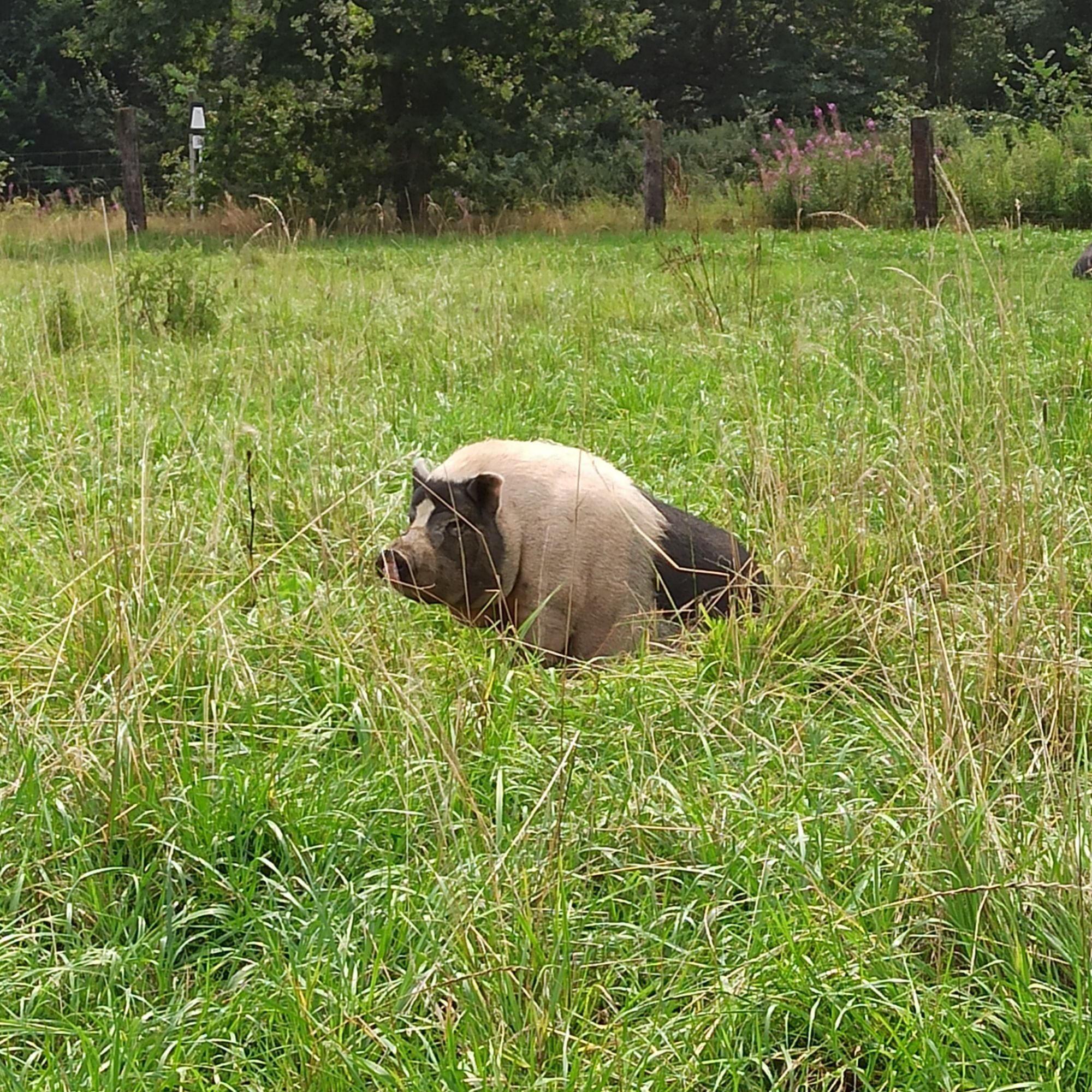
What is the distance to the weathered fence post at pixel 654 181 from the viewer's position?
54.5 ft

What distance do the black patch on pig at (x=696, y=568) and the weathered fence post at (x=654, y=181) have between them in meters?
13.2

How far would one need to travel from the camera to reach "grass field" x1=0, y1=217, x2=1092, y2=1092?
6.55 feet

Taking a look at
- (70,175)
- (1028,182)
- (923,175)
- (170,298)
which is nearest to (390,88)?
(923,175)

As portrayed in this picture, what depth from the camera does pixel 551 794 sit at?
2.55m

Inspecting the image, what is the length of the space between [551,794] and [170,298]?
534cm

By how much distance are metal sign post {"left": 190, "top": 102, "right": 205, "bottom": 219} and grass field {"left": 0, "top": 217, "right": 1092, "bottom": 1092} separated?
15451 millimetres

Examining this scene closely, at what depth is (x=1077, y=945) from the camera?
2.03 m

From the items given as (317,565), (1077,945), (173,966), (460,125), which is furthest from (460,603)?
(460,125)

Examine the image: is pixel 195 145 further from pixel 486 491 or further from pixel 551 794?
pixel 551 794

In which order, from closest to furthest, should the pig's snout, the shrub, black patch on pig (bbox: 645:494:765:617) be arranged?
1. the pig's snout
2. black patch on pig (bbox: 645:494:765:617)
3. the shrub

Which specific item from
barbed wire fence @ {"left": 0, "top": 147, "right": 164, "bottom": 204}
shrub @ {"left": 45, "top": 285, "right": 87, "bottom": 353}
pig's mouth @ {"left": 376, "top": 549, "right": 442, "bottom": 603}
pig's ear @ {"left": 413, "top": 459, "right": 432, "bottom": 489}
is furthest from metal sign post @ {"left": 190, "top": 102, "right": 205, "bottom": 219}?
pig's mouth @ {"left": 376, "top": 549, "right": 442, "bottom": 603}

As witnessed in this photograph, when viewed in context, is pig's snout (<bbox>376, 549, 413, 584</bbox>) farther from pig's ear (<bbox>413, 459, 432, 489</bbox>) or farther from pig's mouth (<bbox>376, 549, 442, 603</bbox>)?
pig's ear (<bbox>413, 459, 432, 489</bbox>)

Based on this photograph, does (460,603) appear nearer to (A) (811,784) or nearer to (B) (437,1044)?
(A) (811,784)

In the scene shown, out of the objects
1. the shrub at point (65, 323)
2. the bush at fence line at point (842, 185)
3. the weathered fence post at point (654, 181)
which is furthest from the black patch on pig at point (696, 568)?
the weathered fence post at point (654, 181)
